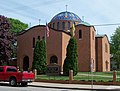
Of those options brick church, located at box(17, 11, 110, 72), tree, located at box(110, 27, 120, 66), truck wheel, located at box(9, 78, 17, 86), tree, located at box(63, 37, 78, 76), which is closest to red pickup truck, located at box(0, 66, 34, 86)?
truck wheel, located at box(9, 78, 17, 86)

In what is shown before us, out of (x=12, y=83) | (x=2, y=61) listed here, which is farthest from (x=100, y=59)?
(x=12, y=83)

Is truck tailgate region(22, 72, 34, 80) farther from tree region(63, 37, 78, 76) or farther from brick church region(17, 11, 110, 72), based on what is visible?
brick church region(17, 11, 110, 72)

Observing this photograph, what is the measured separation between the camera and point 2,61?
47.4 m

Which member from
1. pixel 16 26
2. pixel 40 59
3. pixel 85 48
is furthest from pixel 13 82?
pixel 16 26

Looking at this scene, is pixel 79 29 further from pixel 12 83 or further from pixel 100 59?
pixel 12 83

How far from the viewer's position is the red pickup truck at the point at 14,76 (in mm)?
24703

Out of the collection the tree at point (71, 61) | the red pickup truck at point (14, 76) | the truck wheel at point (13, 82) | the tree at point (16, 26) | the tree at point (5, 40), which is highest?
the tree at point (16, 26)

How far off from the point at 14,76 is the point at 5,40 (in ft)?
70.9

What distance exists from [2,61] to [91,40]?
17.5m

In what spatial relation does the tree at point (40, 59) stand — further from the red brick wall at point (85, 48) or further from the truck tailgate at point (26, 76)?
the truck tailgate at point (26, 76)

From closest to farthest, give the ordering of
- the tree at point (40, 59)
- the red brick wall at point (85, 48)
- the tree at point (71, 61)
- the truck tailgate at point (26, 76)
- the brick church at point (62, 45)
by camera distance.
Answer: the truck tailgate at point (26, 76)
the tree at point (71, 61)
the tree at point (40, 59)
the brick church at point (62, 45)
the red brick wall at point (85, 48)

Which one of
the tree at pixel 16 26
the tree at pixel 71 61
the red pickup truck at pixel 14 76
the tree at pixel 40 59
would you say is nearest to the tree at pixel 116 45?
the tree at pixel 16 26

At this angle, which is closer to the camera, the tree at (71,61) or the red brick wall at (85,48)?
the tree at (71,61)

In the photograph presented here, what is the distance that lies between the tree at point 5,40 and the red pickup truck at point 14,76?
2028 cm
